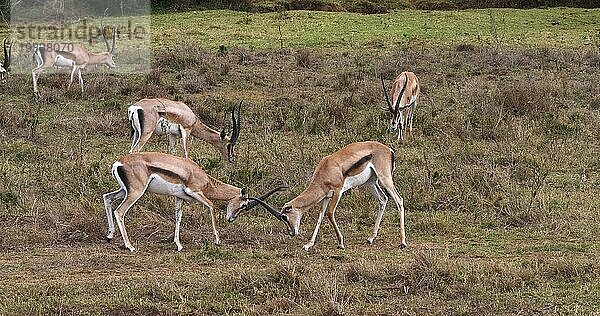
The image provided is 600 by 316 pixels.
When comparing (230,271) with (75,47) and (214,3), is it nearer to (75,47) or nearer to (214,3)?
(75,47)

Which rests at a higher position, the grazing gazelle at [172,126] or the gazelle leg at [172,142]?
the grazing gazelle at [172,126]

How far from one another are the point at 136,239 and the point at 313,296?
2.09 metres

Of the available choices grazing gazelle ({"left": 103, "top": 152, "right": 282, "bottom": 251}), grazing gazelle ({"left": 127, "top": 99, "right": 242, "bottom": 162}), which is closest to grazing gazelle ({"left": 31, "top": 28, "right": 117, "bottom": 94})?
grazing gazelle ({"left": 127, "top": 99, "right": 242, "bottom": 162})

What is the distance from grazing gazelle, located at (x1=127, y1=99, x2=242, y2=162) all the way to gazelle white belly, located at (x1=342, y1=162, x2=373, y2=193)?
10.0 ft

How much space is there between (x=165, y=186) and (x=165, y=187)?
1 centimetres

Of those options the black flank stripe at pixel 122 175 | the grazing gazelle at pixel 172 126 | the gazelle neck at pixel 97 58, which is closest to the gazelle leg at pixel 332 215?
the black flank stripe at pixel 122 175

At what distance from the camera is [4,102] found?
13.0 m

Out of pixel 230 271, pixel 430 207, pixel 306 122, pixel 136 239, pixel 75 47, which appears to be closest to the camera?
pixel 230 271

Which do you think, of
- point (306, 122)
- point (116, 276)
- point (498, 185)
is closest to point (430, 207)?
point (498, 185)

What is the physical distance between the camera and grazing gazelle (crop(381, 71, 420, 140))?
11609 millimetres

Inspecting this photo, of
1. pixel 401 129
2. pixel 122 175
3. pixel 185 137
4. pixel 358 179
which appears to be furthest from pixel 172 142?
pixel 358 179

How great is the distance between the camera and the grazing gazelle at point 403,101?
1161 centimetres

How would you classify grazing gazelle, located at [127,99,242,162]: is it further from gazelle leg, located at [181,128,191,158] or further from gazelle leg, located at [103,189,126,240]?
gazelle leg, located at [103,189,126,240]

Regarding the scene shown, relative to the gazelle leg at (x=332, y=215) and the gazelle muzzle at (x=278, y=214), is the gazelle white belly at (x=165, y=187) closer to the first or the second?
the gazelle muzzle at (x=278, y=214)
